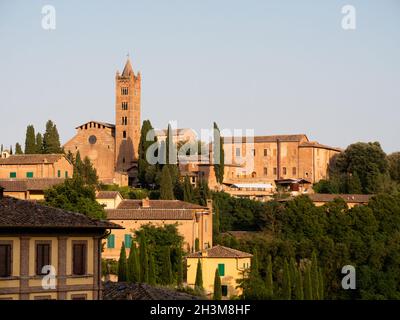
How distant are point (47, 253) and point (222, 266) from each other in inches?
676

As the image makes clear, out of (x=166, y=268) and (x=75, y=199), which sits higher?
(x=75, y=199)

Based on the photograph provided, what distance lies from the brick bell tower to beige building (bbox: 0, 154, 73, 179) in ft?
55.7

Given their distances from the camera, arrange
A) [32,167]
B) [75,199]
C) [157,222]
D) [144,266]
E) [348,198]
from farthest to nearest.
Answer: [348,198] → [32,167] → [157,222] → [75,199] → [144,266]

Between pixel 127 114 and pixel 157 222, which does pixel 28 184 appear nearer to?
pixel 157 222

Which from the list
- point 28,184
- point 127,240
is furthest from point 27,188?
point 127,240

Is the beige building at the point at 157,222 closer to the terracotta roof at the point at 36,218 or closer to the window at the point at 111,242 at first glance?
the window at the point at 111,242

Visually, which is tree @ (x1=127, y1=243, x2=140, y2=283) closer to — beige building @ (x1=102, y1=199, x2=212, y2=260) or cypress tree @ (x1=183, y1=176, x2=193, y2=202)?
beige building @ (x1=102, y1=199, x2=212, y2=260)

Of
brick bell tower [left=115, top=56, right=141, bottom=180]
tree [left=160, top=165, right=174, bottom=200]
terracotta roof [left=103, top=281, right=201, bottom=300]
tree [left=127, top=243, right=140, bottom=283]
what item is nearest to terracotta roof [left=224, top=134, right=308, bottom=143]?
brick bell tower [left=115, top=56, right=141, bottom=180]

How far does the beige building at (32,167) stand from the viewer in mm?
56781

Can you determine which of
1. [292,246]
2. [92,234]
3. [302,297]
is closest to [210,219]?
[292,246]

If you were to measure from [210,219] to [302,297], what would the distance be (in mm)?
13286

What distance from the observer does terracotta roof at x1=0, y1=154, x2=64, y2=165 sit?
57.0 meters

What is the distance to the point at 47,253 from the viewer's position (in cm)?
2011
